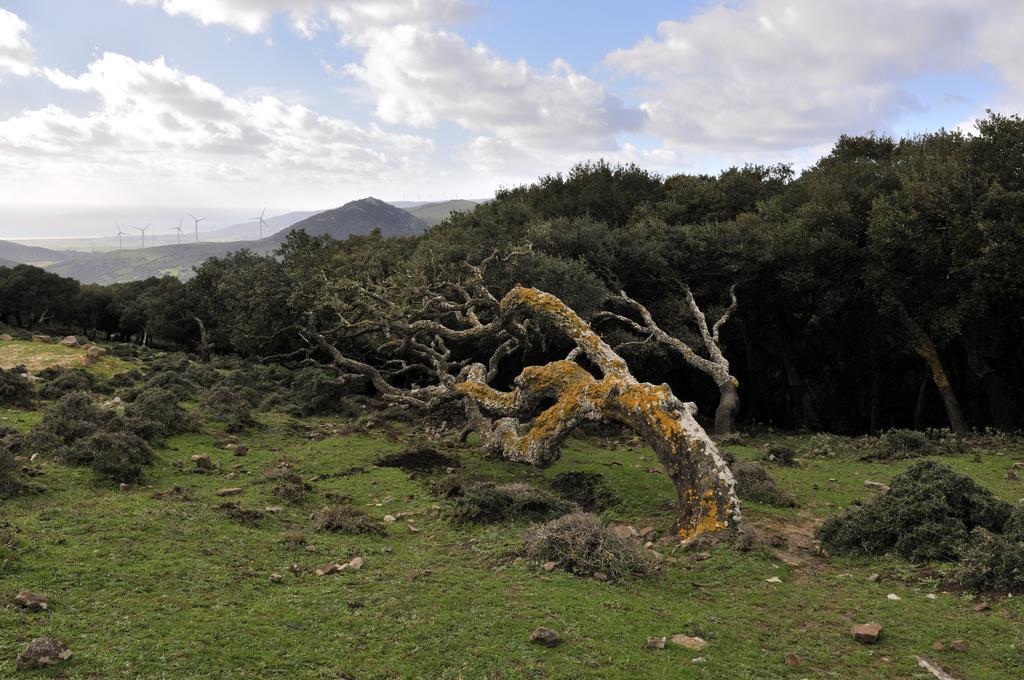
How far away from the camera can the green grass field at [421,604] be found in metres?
6.11

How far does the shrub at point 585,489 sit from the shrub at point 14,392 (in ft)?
56.0

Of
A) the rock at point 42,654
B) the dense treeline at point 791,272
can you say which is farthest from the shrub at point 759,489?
the rock at point 42,654

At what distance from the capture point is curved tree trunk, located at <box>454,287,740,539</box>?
33.5ft

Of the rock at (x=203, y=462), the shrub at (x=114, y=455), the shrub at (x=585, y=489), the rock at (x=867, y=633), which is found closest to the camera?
the rock at (x=867, y=633)

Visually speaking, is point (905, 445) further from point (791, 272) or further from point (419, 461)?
point (419, 461)

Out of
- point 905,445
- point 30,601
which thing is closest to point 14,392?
point 30,601

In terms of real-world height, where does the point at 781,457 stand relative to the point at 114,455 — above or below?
below

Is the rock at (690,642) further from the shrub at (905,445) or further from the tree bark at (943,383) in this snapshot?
the tree bark at (943,383)

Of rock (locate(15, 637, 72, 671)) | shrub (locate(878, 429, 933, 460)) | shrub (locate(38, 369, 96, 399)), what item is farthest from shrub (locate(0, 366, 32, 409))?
shrub (locate(878, 429, 933, 460))

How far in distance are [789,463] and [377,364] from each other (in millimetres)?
21821

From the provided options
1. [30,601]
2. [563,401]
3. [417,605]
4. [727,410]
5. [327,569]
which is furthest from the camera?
[727,410]

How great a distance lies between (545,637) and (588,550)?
2317 mm

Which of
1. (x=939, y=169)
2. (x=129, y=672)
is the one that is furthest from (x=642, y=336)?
(x=129, y=672)

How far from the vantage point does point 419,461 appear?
16.0 metres
